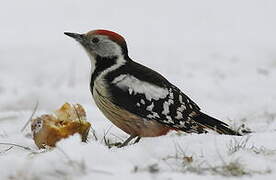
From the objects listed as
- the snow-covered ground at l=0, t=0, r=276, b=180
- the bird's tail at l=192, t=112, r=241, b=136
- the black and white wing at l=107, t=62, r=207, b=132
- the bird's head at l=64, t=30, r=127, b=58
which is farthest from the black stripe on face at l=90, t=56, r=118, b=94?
the bird's tail at l=192, t=112, r=241, b=136

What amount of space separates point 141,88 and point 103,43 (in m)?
0.72

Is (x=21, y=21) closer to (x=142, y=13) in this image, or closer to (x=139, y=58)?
(x=142, y=13)

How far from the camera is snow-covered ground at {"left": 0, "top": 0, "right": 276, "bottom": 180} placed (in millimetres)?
3871

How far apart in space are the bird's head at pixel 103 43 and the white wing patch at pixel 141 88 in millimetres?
463

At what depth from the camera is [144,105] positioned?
533 cm

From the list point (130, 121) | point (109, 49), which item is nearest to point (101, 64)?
point (109, 49)

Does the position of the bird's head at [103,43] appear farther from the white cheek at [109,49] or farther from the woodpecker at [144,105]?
the woodpecker at [144,105]

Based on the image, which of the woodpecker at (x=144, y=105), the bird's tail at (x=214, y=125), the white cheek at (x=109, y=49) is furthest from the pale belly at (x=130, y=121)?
the white cheek at (x=109, y=49)

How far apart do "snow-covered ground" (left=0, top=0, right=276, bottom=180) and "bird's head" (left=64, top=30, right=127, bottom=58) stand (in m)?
0.75

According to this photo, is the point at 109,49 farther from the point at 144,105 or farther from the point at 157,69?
the point at 157,69

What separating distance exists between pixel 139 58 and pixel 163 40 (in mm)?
2307

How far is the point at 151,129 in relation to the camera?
5.36 meters

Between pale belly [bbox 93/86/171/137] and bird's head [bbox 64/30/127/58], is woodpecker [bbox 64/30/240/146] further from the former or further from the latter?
bird's head [bbox 64/30/127/58]

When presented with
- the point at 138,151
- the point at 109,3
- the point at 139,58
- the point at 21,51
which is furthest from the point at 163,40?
the point at 138,151
